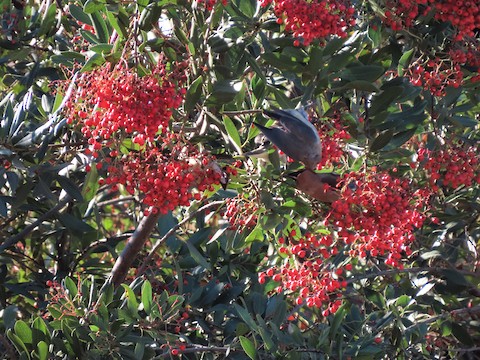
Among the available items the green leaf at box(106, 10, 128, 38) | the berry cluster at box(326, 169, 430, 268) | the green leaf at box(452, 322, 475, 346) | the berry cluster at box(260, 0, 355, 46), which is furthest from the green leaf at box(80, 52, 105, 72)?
the green leaf at box(452, 322, 475, 346)

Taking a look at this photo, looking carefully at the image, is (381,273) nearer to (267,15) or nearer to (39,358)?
(267,15)

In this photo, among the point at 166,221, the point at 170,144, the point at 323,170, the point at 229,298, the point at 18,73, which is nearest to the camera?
the point at 170,144

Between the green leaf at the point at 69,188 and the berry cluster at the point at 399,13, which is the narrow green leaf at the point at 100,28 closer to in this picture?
the green leaf at the point at 69,188

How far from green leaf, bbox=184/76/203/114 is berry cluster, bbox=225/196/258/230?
0.39 metres

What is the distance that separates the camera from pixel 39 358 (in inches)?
124

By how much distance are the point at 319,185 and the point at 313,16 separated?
0.59 meters

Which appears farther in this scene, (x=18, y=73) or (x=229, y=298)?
(x=18, y=73)

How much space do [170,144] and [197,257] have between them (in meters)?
0.74

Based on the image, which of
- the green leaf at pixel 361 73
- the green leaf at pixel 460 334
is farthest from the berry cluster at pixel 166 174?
the green leaf at pixel 460 334

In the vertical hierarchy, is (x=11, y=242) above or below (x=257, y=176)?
below

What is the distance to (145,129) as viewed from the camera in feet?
9.31

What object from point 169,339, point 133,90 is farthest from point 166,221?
point 133,90

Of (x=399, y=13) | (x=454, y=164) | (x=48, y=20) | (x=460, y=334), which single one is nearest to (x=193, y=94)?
(x=399, y=13)

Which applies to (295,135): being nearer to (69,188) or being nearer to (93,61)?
(93,61)
